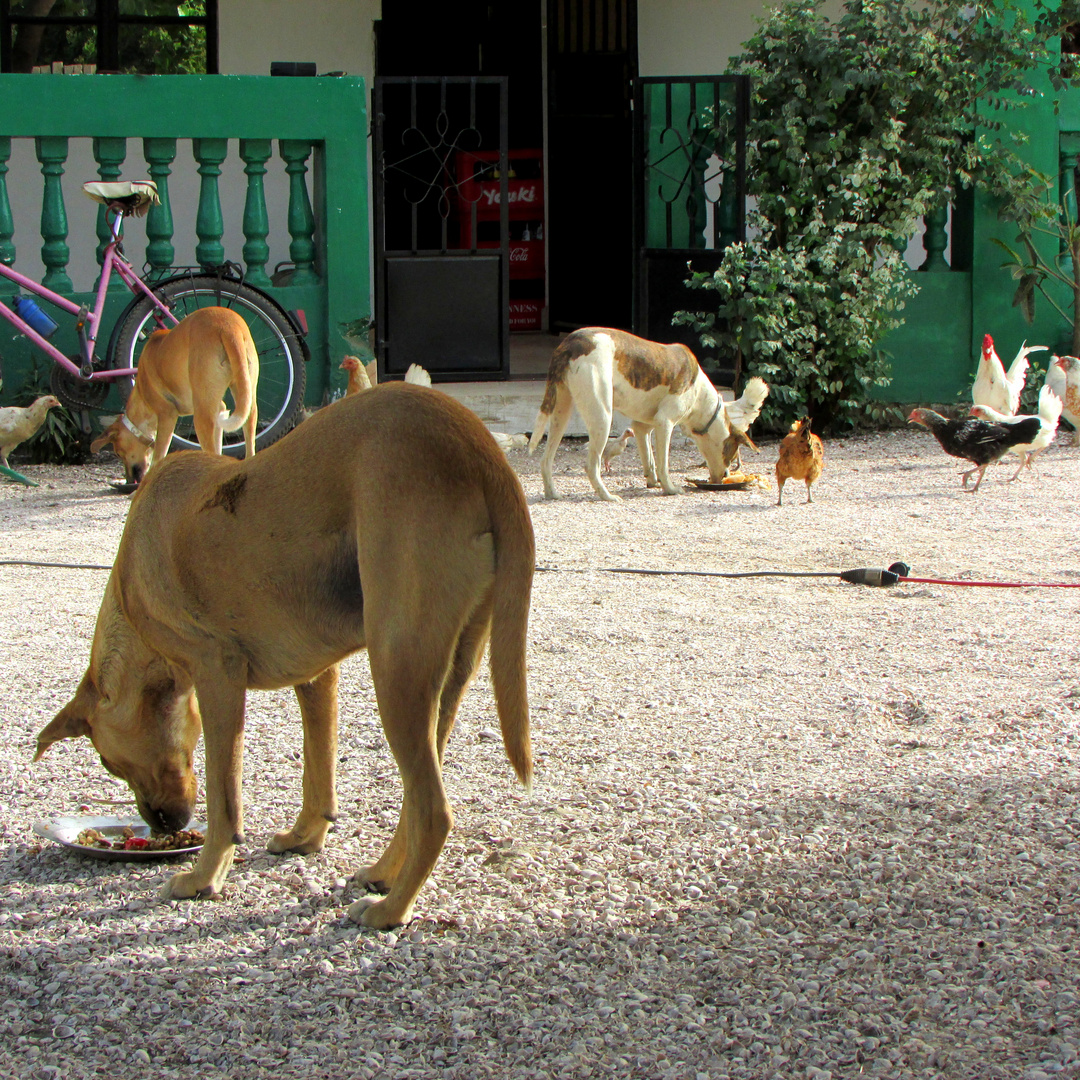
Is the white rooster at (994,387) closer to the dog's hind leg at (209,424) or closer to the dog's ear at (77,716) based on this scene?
the dog's hind leg at (209,424)

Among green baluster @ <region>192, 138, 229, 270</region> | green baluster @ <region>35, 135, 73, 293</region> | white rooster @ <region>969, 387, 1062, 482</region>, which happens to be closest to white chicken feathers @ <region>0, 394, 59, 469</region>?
green baluster @ <region>35, 135, 73, 293</region>

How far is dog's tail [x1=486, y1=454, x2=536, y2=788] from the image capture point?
262cm

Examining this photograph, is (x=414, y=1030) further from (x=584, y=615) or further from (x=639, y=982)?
(x=584, y=615)

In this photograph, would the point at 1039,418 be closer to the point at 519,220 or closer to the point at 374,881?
the point at 374,881

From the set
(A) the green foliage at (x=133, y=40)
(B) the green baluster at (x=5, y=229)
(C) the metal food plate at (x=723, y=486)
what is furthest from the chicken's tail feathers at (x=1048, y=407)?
(A) the green foliage at (x=133, y=40)

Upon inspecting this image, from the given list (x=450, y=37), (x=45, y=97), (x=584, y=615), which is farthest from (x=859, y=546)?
(x=450, y=37)

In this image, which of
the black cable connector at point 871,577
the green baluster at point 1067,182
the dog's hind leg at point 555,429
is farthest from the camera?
the green baluster at point 1067,182

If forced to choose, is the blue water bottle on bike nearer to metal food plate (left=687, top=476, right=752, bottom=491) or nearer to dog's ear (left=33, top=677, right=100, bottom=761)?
metal food plate (left=687, top=476, right=752, bottom=491)

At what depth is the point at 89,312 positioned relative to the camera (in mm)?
9055

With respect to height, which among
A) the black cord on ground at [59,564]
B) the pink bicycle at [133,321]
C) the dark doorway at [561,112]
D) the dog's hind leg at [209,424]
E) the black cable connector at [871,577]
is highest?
the dark doorway at [561,112]

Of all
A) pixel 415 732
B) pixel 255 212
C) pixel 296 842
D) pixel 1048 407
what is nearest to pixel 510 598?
pixel 415 732

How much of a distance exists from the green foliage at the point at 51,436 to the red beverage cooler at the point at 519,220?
→ 5610 millimetres

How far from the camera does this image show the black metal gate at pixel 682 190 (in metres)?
10.3

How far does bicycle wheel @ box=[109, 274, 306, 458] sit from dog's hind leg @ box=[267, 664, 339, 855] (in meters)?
5.99
